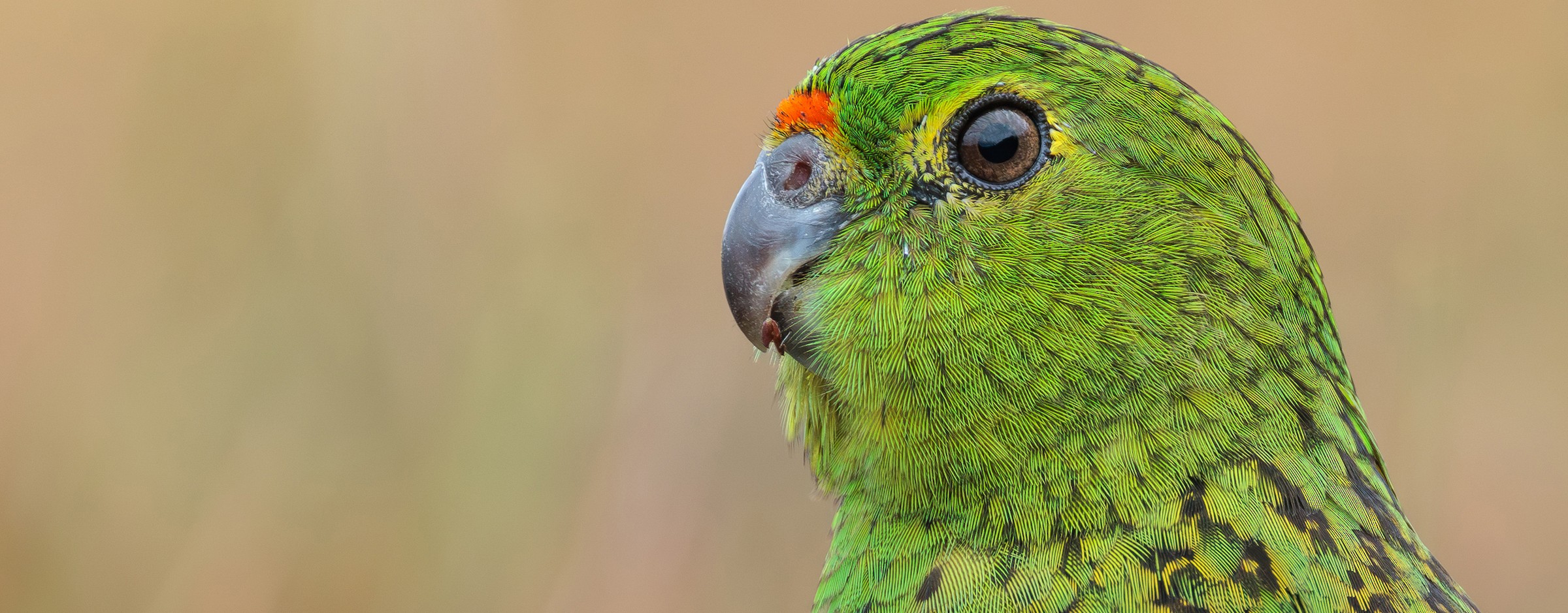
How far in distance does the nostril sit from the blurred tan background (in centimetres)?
184

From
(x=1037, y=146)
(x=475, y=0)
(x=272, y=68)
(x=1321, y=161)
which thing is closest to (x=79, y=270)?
(x=272, y=68)

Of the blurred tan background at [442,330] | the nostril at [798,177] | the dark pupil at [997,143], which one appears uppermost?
the dark pupil at [997,143]

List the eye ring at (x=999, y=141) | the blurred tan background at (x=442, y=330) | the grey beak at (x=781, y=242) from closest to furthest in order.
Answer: the eye ring at (x=999, y=141)
the grey beak at (x=781, y=242)
the blurred tan background at (x=442, y=330)

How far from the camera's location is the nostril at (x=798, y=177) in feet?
6.37

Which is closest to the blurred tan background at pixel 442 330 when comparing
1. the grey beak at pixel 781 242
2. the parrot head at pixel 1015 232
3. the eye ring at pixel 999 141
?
the grey beak at pixel 781 242

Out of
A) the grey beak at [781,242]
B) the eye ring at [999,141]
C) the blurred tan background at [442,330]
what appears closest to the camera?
the eye ring at [999,141]

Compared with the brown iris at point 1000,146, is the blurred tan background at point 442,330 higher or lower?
lower

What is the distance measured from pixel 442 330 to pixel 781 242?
2096 millimetres

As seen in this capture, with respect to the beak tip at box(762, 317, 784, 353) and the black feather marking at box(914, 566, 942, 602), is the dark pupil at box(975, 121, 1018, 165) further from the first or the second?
the black feather marking at box(914, 566, 942, 602)

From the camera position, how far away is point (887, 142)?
1863 millimetres

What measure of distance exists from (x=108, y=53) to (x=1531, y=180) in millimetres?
5335

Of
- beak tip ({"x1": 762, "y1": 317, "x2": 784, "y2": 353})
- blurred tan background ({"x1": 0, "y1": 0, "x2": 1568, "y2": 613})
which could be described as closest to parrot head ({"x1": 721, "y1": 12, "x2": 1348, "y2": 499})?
beak tip ({"x1": 762, "y1": 317, "x2": 784, "y2": 353})

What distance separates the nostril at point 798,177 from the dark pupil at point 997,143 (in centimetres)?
33

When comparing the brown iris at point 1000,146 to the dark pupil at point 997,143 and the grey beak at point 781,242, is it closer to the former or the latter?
the dark pupil at point 997,143
